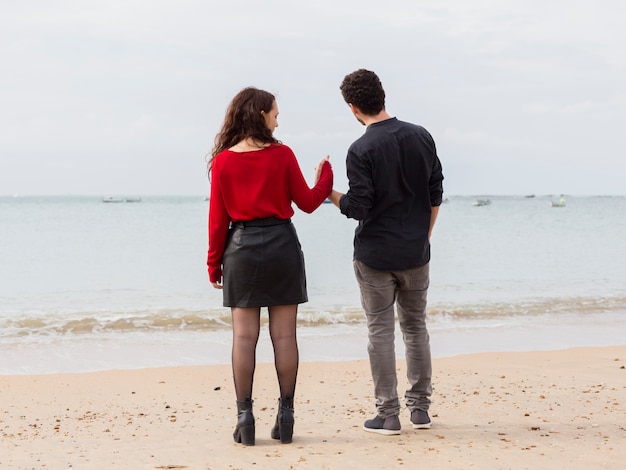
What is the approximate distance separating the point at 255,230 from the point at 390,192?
678mm

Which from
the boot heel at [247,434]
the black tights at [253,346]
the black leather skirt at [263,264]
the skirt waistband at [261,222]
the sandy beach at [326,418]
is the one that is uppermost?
the skirt waistband at [261,222]

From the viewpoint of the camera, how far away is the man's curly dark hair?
3662mm

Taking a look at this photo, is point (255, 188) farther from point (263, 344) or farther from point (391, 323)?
point (263, 344)

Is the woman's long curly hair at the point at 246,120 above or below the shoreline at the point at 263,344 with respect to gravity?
above

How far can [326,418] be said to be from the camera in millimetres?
4484

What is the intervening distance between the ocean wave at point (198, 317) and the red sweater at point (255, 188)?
18.4 ft

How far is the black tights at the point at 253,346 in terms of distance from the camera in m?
3.70

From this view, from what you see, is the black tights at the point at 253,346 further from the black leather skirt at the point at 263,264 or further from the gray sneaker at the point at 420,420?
the gray sneaker at the point at 420,420

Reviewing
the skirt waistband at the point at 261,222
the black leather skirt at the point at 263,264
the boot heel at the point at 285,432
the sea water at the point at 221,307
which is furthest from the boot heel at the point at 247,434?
the sea water at the point at 221,307

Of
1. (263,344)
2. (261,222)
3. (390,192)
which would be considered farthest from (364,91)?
(263,344)

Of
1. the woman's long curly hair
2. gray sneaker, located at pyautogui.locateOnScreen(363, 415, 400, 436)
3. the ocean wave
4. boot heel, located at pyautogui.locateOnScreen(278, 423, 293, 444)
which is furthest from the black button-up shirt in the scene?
the ocean wave

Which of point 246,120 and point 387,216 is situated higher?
point 246,120

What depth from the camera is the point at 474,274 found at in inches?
604

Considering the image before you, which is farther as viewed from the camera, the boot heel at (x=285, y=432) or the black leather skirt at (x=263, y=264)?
the boot heel at (x=285, y=432)
